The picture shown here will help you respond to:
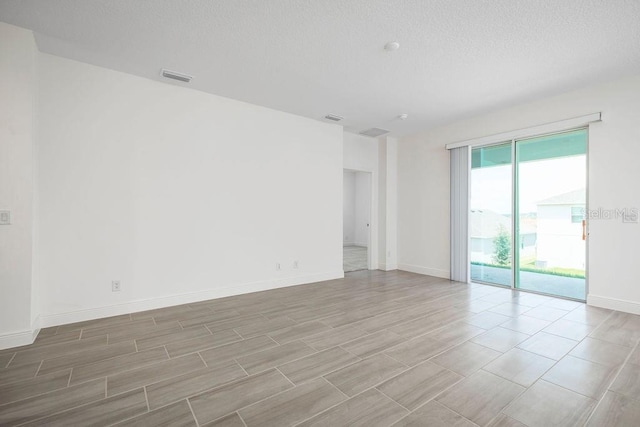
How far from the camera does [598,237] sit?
3.71 m

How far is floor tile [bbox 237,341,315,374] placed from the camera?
7.20 ft

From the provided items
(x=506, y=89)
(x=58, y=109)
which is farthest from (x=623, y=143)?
(x=58, y=109)

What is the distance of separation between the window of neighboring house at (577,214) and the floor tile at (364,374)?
3646mm

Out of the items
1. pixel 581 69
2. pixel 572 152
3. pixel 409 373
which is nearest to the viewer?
pixel 409 373

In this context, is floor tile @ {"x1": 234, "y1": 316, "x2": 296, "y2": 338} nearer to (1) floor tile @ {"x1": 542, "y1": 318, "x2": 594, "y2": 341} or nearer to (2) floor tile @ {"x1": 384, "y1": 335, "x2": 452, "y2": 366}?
(2) floor tile @ {"x1": 384, "y1": 335, "x2": 452, "y2": 366}

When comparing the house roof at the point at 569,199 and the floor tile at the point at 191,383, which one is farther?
the house roof at the point at 569,199

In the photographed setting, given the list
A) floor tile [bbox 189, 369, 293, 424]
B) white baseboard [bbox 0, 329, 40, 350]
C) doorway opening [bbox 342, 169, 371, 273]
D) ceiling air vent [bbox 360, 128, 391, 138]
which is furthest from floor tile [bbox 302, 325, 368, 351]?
doorway opening [bbox 342, 169, 371, 273]

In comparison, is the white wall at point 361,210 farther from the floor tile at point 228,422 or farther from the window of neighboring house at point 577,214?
the floor tile at point 228,422

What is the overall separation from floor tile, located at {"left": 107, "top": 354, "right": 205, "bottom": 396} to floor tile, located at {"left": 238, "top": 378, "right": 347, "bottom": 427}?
739mm

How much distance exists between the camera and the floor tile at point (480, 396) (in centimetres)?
167

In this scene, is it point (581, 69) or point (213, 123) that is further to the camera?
point (213, 123)

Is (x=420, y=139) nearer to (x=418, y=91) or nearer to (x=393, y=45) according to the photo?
(x=418, y=91)

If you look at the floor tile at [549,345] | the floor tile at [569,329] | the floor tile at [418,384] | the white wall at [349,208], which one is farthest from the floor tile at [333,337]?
the white wall at [349,208]

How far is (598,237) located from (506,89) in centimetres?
228
